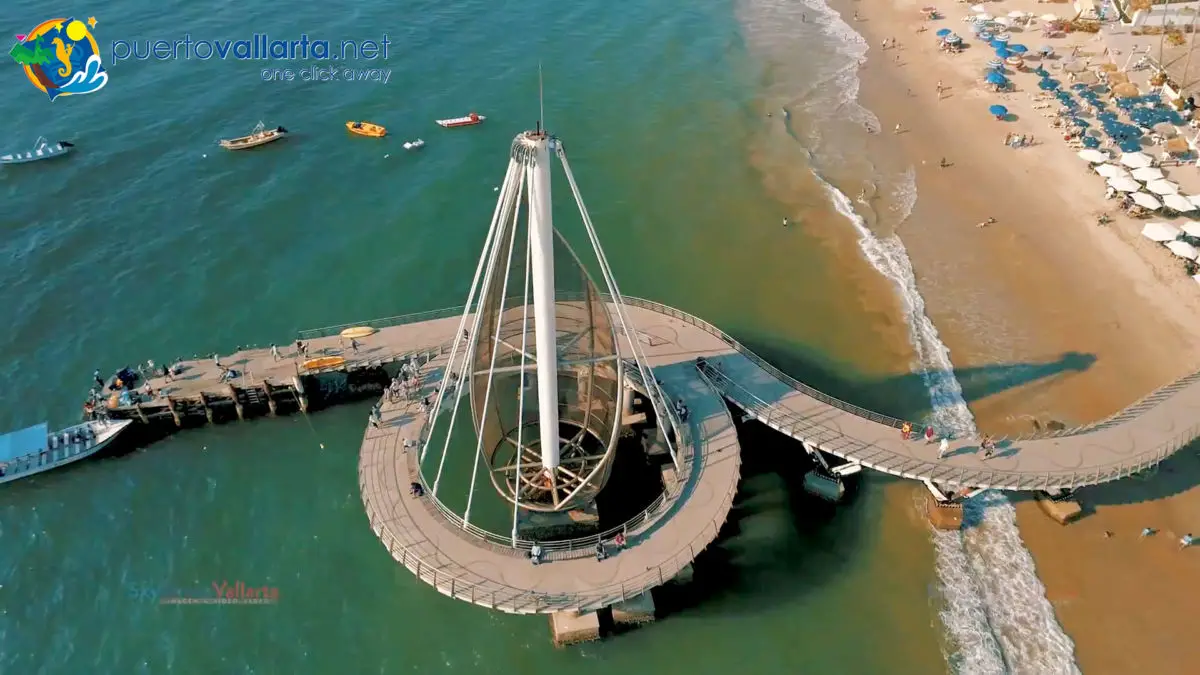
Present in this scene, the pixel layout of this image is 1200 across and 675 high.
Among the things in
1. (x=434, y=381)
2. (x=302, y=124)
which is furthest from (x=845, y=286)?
(x=302, y=124)

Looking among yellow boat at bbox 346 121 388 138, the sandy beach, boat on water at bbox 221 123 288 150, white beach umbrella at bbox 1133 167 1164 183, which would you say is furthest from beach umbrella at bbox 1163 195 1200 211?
boat on water at bbox 221 123 288 150

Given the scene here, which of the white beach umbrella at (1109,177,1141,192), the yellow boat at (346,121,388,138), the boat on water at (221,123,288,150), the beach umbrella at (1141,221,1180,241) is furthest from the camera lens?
the yellow boat at (346,121,388,138)

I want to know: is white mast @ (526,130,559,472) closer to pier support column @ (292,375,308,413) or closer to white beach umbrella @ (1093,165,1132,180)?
pier support column @ (292,375,308,413)

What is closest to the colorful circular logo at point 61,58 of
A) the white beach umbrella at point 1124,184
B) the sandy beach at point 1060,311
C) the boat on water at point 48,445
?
the boat on water at point 48,445

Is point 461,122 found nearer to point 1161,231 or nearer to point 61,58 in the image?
point 61,58

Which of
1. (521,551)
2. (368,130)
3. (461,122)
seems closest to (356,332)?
(521,551)

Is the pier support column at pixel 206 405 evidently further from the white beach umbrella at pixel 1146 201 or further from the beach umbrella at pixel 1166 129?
the beach umbrella at pixel 1166 129
